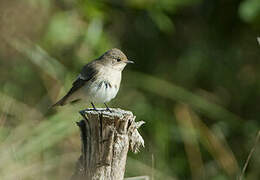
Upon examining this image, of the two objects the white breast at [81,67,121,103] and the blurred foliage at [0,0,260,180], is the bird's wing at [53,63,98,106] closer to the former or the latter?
the white breast at [81,67,121,103]

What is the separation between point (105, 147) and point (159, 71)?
473 cm

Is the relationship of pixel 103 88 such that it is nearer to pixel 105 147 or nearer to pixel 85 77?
pixel 85 77

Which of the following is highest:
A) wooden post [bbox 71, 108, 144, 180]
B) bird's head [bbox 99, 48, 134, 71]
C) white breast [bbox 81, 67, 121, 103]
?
bird's head [bbox 99, 48, 134, 71]

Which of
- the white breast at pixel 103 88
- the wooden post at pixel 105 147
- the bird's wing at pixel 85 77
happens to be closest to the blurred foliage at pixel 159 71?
the bird's wing at pixel 85 77

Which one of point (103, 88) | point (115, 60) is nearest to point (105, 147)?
point (103, 88)

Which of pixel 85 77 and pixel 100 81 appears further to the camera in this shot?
pixel 85 77

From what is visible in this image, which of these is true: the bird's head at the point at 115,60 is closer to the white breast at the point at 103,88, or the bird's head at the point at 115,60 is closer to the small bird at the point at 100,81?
the small bird at the point at 100,81

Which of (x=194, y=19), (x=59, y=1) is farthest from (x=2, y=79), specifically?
(x=194, y=19)

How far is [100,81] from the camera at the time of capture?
4.77 metres

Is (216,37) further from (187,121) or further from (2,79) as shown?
(2,79)

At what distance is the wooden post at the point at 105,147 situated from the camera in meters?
3.17

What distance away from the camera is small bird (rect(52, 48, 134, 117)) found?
471 cm

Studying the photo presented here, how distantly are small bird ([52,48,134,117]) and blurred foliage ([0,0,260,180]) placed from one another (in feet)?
2.17

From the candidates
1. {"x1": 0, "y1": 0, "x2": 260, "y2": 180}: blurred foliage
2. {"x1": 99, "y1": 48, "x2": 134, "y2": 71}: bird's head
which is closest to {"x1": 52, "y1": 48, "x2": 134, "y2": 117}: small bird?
{"x1": 99, "y1": 48, "x2": 134, "y2": 71}: bird's head
